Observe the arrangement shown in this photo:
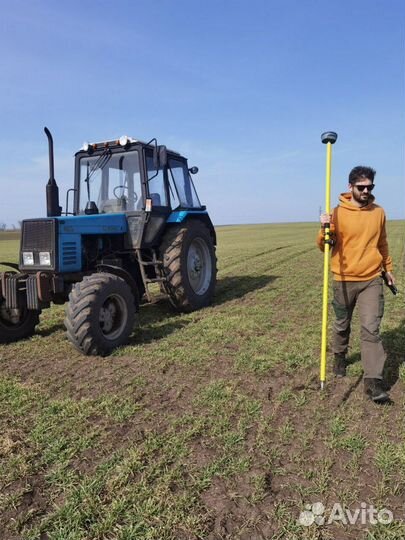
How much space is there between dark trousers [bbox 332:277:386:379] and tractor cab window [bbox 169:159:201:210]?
12.0ft

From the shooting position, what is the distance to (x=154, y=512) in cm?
229

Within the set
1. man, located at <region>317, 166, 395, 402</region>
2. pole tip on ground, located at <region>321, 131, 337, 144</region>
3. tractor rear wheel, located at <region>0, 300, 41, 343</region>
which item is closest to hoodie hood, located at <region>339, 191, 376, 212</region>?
man, located at <region>317, 166, 395, 402</region>

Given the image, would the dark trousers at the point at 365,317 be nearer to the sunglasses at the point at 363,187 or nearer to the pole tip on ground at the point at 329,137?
the sunglasses at the point at 363,187

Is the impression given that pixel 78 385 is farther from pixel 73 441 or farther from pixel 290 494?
pixel 290 494

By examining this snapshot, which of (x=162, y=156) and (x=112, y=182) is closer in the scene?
(x=162, y=156)

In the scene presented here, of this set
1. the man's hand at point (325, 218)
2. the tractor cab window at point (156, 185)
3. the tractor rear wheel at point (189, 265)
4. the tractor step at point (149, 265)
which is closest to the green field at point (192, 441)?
the tractor step at point (149, 265)

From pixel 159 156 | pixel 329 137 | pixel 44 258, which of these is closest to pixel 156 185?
pixel 159 156

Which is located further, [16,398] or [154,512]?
[16,398]

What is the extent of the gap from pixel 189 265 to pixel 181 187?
51.7 inches

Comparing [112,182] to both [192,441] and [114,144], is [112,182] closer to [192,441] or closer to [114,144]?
[114,144]

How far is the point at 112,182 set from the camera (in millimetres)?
6547

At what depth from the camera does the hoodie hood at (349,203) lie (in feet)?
12.9

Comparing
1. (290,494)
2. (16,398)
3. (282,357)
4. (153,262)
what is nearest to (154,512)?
(290,494)

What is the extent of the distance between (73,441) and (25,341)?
292cm
